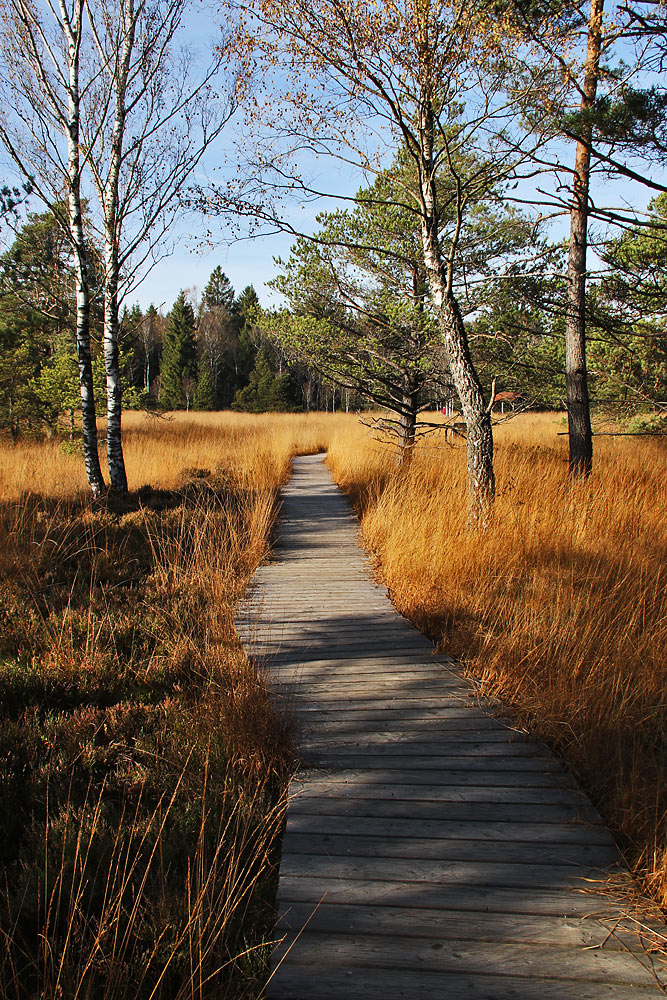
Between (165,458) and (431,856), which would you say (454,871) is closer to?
(431,856)

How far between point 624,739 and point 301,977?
1.88 m

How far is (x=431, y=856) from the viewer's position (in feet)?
6.79

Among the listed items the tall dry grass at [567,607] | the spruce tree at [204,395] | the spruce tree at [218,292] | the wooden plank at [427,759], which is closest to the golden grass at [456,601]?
the tall dry grass at [567,607]

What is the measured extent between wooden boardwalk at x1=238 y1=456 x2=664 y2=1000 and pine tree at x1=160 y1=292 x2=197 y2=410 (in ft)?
135

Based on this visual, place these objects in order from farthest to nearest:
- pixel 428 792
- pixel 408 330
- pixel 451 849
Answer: pixel 408 330, pixel 428 792, pixel 451 849

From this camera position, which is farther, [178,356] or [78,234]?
[178,356]

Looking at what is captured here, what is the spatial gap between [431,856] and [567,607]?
86.6 inches

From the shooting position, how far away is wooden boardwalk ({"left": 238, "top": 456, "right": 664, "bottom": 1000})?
5.34 ft

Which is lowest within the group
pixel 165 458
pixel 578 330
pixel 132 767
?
pixel 132 767

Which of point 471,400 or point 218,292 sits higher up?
point 218,292

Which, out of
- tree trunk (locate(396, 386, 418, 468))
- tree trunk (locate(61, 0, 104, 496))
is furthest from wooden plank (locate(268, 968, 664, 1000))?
tree trunk (locate(396, 386, 418, 468))

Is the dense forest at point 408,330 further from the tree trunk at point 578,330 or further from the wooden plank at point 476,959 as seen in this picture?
the wooden plank at point 476,959

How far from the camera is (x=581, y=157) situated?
775 centimetres

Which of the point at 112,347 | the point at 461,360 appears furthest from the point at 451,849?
the point at 112,347
